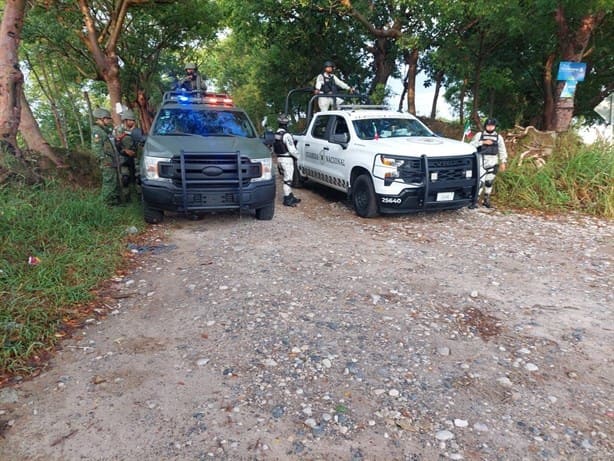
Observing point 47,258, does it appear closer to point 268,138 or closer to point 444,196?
point 268,138

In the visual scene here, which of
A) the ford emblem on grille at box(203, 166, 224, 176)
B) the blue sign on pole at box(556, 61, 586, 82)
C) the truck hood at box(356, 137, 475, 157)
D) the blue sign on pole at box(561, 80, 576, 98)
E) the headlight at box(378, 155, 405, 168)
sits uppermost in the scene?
the blue sign on pole at box(556, 61, 586, 82)

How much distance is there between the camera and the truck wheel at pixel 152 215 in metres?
6.80

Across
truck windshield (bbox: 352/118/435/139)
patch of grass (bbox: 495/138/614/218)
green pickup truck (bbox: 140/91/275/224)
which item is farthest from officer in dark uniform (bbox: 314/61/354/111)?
patch of grass (bbox: 495/138/614/218)

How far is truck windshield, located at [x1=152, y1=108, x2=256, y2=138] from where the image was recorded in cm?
718

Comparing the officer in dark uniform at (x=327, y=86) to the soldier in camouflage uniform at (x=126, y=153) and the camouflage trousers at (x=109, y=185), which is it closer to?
the soldier in camouflage uniform at (x=126, y=153)

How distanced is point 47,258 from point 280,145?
4467 mm

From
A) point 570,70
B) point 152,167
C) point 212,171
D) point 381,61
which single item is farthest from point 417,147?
point 381,61

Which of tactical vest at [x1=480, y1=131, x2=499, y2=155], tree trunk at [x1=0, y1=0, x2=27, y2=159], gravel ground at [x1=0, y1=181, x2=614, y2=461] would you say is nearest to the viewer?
gravel ground at [x1=0, y1=181, x2=614, y2=461]

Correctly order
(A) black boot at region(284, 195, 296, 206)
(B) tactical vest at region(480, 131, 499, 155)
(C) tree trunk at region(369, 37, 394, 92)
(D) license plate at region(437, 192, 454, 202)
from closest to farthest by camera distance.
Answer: (D) license plate at region(437, 192, 454, 202), (B) tactical vest at region(480, 131, 499, 155), (A) black boot at region(284, 195, 296, 206), (C) tree trunk at region(369, 37, 394, 92)

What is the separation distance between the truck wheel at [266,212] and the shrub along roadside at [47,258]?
1.82m

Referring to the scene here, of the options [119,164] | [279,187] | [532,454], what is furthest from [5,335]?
[279,187]

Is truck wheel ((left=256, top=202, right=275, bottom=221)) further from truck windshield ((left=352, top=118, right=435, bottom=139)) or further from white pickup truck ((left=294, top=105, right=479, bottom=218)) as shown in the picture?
truck windshield ((left=352, top=118, right=435, bottom=139))

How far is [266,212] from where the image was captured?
7324 mm

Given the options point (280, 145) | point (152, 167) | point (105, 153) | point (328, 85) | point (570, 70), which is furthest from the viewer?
point (328, 85)
